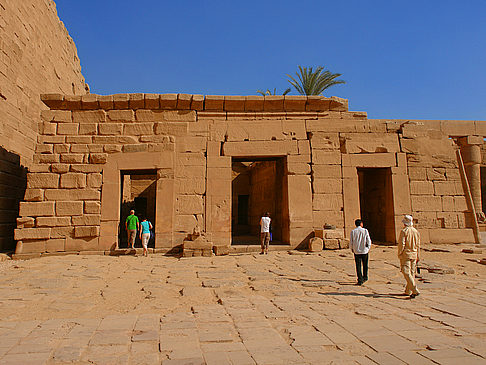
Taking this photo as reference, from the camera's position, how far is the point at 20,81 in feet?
37.3

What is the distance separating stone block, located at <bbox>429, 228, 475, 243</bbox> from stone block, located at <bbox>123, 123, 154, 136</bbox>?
926cm

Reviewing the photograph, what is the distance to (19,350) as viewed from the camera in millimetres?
3021

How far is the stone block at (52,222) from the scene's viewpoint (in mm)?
9727

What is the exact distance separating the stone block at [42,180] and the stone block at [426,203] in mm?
10874

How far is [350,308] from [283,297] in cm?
100

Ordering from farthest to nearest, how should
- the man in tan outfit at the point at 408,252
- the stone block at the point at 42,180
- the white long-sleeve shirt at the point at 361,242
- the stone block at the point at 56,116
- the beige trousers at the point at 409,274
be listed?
the stone block at the point at 56,116 < the stone block at the point at 42,180 < the white long-sleeve shirt at the point at 361,242 < the man in tan outfit at the point at 408,252 < the beige trousers at the point at 409,274

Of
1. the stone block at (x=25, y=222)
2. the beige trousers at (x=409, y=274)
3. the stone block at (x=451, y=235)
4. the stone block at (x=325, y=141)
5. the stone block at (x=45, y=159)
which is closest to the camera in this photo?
the beige trousers at (x=409, y=274)

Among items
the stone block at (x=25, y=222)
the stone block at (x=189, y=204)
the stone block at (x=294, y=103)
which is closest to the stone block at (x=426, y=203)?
the stone block at (x=294, y=103)

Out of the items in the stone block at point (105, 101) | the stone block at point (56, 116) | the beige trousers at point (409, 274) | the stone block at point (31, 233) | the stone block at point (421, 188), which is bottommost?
the beige trousers at point (409, 274)

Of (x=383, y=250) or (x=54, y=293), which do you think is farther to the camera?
(x=383, y=250)

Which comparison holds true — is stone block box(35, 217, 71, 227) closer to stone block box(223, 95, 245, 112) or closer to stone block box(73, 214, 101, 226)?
stone block box(73, 214, 101, 226)

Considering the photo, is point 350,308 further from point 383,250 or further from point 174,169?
point 174,169

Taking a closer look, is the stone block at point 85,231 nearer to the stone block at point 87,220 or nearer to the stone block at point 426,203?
the stone block at point 87,220

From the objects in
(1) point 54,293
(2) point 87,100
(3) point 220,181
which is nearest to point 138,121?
(2) point 87,100
